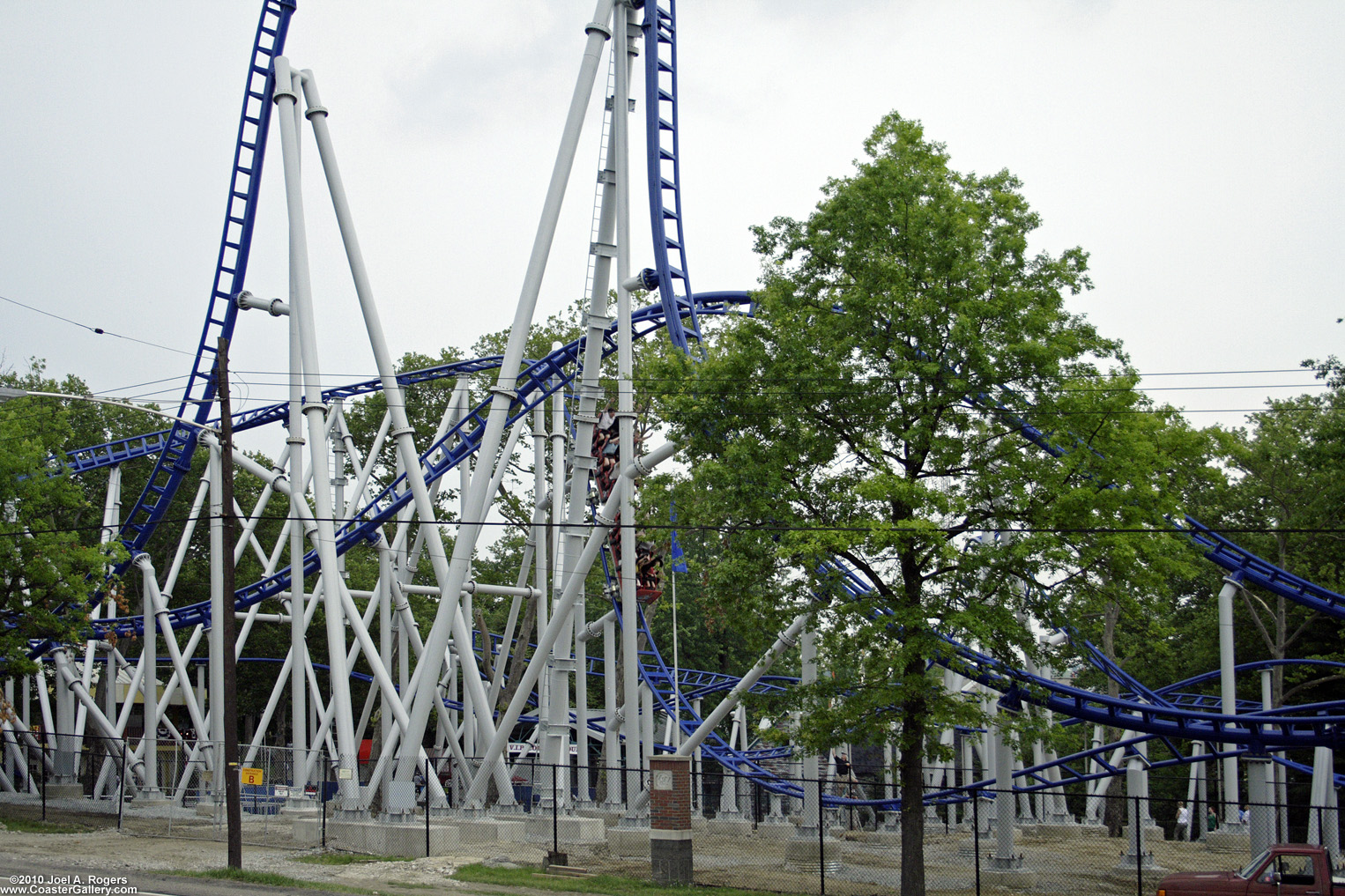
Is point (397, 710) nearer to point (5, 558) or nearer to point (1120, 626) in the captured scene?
point (5, 558)

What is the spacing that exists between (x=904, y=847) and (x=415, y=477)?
1218 centimetres

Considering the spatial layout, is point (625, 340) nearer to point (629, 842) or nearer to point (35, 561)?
point (629, 842)

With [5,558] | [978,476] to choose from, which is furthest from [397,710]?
[978,476]

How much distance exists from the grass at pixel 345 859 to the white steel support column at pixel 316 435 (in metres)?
1.46

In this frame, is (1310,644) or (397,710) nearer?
(397,710)

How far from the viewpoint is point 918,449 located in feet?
54.6

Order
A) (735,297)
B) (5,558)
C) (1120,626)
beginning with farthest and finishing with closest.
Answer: (1120,626) → (5,558) → (735,297)

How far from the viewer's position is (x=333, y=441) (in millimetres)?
32781

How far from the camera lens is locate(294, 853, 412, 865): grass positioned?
2034 cm

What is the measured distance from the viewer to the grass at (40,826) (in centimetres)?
2422

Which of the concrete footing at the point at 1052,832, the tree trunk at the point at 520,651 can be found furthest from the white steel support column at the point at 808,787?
the tree trunk at the point at 520,651

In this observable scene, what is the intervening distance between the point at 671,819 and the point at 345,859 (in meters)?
6.09

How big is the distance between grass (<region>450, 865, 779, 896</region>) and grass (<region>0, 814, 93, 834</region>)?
1052 centimetres

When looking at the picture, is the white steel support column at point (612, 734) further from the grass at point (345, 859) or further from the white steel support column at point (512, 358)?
the grass at point (345, 859)
